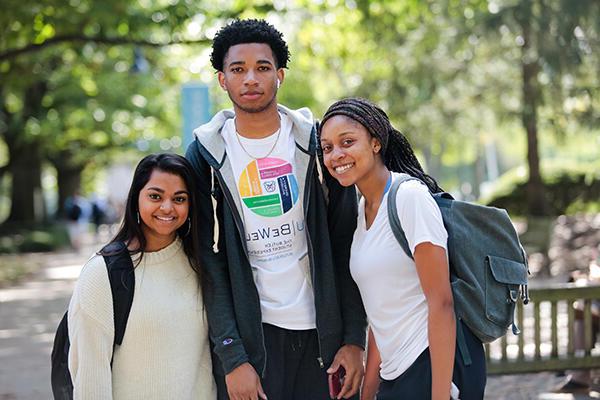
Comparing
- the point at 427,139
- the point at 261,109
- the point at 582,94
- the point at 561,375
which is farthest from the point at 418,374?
the point at 427,139

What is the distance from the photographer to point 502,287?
337cm

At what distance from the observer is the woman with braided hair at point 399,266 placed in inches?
128

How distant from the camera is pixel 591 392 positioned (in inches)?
281

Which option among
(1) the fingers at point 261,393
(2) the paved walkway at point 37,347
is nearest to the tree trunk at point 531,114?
(2) the paved walkway at point 37,347

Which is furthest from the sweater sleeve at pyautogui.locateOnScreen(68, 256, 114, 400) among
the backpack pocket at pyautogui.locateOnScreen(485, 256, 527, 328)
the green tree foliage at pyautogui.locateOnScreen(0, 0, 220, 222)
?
the green tree foliage at pyautogui.locateOnScreen(0, 0, 220, 222)

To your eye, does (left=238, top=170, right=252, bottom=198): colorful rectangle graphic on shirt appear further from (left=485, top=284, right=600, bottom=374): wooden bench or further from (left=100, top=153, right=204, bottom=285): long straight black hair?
(left=485, top=284, right=600, bottom=374): wooden bench

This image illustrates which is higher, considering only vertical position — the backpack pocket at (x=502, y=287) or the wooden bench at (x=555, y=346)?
the backpack pocket at (x=502, y=287)

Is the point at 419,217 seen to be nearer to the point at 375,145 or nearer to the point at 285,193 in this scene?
the point at 375,145

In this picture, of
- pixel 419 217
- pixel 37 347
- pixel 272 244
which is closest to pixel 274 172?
pixel 272 244

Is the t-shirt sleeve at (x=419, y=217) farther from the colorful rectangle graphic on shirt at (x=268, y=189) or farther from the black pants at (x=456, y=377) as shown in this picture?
the colorful rectangle graphic on shirt at (x=268, y=189)

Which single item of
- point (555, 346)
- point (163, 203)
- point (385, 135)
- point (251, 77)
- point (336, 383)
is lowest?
point (555, 346)

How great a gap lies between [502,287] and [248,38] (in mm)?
1479

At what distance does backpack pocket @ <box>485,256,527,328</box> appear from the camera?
334cm

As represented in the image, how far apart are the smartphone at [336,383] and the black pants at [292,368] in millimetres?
54
